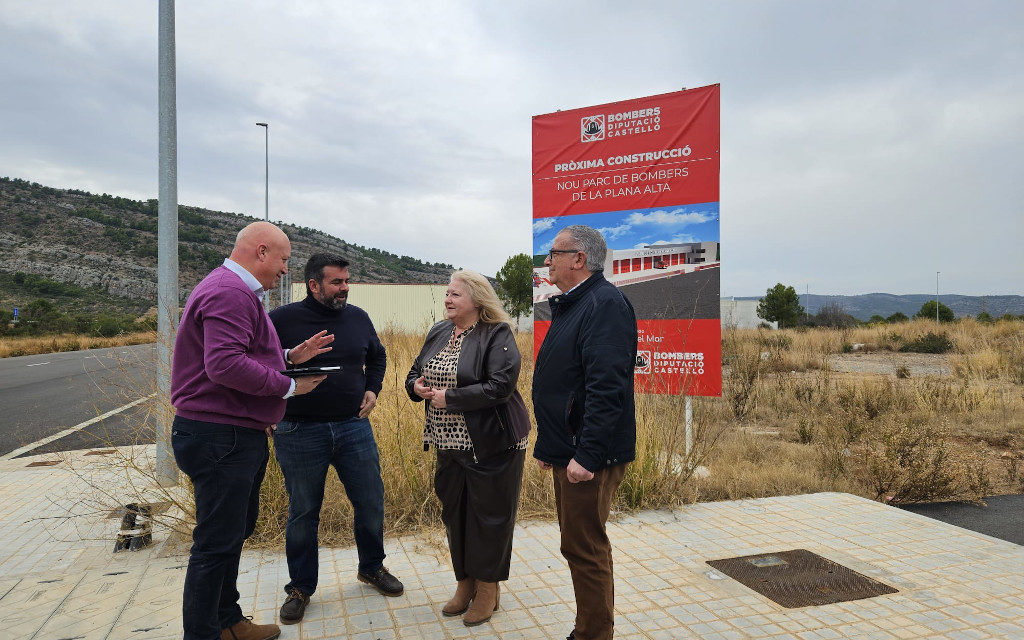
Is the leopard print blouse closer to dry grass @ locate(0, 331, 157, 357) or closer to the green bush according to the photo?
the green bush

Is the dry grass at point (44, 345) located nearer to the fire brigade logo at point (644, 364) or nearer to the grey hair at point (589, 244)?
the fire brigade logo at point (644, 364)

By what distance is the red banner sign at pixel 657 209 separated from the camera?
20.7 feet

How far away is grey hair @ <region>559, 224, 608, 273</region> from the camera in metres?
3.00

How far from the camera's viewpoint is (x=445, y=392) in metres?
3.37

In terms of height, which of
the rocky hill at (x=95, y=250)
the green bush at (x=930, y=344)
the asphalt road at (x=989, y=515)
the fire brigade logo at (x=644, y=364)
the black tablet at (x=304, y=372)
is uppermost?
the rocky hill at (x=95, y=250)

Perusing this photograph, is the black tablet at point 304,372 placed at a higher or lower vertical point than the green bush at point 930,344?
higher

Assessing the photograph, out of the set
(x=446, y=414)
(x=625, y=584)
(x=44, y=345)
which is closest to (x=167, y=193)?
(x=446, y=414)

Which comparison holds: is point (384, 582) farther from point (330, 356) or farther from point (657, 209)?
point (657, 209)

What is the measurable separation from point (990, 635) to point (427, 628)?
9.26 ft

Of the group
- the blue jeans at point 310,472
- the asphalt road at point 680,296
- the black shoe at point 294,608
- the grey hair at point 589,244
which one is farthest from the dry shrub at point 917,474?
the black shoe at point 294,608

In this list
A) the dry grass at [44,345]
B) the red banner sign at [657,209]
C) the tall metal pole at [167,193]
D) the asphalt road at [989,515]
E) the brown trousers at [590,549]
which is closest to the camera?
the brown trousers at [590,549]

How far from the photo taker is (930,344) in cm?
2106

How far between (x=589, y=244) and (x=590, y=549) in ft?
4.61

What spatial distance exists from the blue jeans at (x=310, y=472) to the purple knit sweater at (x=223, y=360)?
72 centimetres
